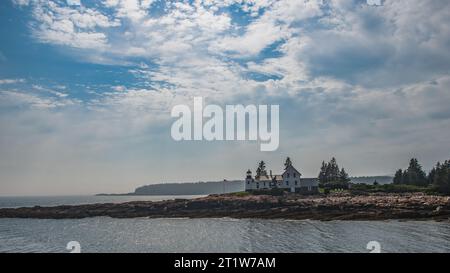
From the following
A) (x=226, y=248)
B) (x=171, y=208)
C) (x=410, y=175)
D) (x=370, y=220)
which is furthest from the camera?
(x=410, y=175)

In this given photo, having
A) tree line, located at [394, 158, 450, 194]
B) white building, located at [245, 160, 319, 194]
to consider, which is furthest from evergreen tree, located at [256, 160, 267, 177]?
tree line, located at [394, 158, 450, 194]

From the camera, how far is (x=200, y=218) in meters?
68.6

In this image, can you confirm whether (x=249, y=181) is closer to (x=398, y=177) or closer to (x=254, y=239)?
(x=398, y=177)

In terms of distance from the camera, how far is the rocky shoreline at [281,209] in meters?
57.5

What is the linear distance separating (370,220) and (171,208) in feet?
139

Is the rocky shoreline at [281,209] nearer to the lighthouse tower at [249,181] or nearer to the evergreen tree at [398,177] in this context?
the lighthouse tower at [249,181]

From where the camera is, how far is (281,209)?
222ft

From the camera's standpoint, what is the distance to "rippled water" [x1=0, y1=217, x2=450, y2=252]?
34.0 m

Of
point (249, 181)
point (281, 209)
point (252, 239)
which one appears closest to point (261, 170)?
point (249, 181)

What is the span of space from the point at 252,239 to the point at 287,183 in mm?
57283

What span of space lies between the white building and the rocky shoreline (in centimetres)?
1159

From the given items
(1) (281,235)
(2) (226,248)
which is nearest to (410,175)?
(1) (281,235)

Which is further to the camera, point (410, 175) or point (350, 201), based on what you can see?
point (410, 175)
